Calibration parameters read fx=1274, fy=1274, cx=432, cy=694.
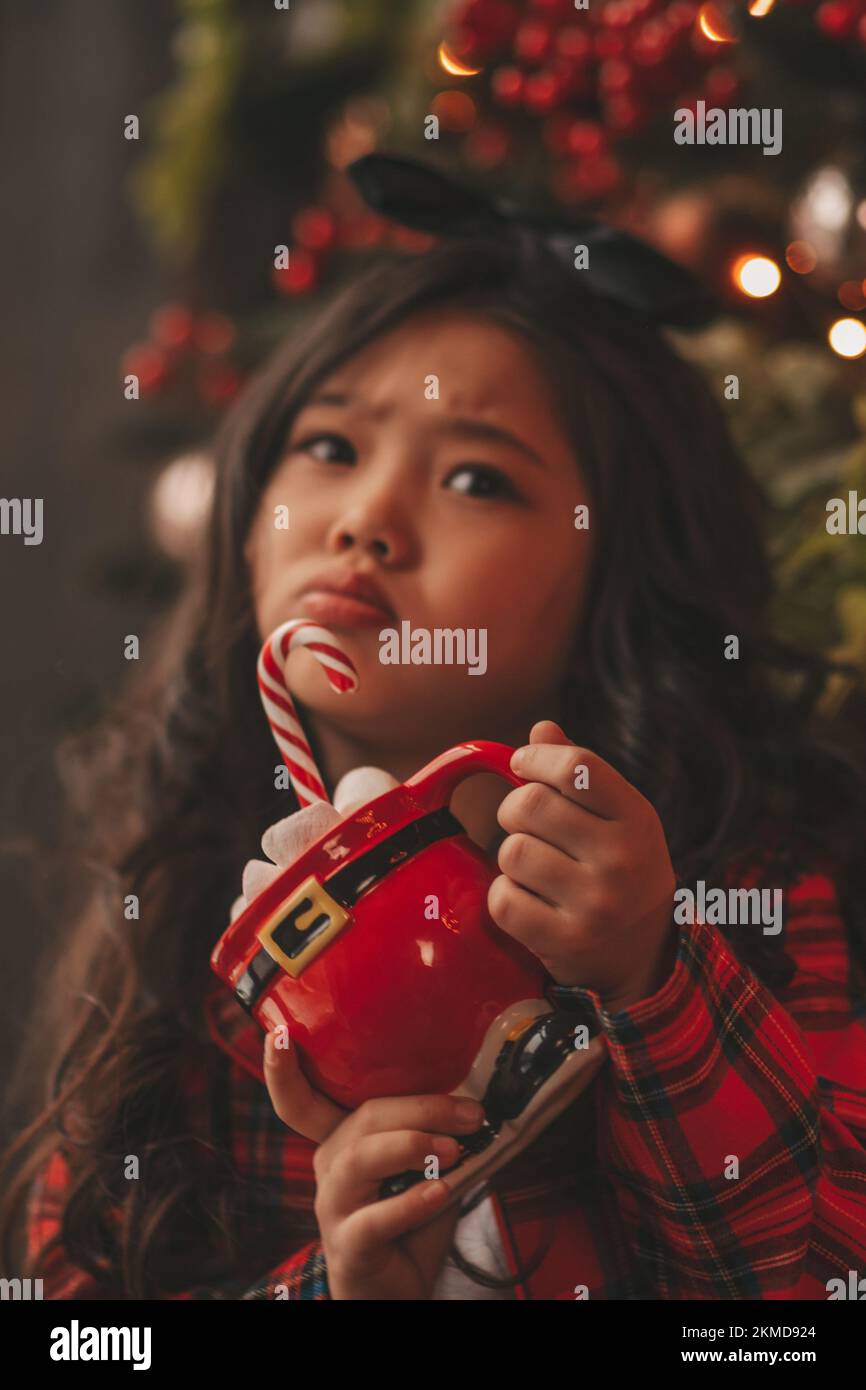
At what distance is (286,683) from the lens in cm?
54

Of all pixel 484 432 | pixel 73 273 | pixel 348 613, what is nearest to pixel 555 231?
pixel 484 432

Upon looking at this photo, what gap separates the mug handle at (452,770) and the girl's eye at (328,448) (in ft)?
0.64

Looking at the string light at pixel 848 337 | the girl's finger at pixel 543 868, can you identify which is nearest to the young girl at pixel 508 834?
the girl's finger at pixel 543 868

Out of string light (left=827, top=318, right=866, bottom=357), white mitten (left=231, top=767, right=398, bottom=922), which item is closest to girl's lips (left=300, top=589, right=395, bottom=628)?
white mitten (left=231, top=767, right=398, bottom=922)

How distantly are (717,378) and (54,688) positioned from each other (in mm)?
493

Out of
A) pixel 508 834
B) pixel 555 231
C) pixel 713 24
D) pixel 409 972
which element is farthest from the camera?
pixel 713 24

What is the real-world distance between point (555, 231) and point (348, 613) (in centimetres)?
28

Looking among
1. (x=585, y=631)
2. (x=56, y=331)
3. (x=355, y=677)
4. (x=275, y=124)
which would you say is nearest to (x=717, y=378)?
(x=585, y=631)

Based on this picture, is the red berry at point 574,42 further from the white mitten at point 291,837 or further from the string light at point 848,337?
the white mitten at point 291,837

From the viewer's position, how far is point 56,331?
1273 millimetres

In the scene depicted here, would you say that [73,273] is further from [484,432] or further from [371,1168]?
[371,1168]

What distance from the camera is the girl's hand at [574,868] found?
455mm

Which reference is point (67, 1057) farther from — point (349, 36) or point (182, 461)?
point (349, 36)

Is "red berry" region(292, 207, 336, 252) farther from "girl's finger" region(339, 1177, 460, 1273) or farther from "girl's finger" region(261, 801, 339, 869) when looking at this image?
"girl's finger" region(339, 1177, 460, 1273)
